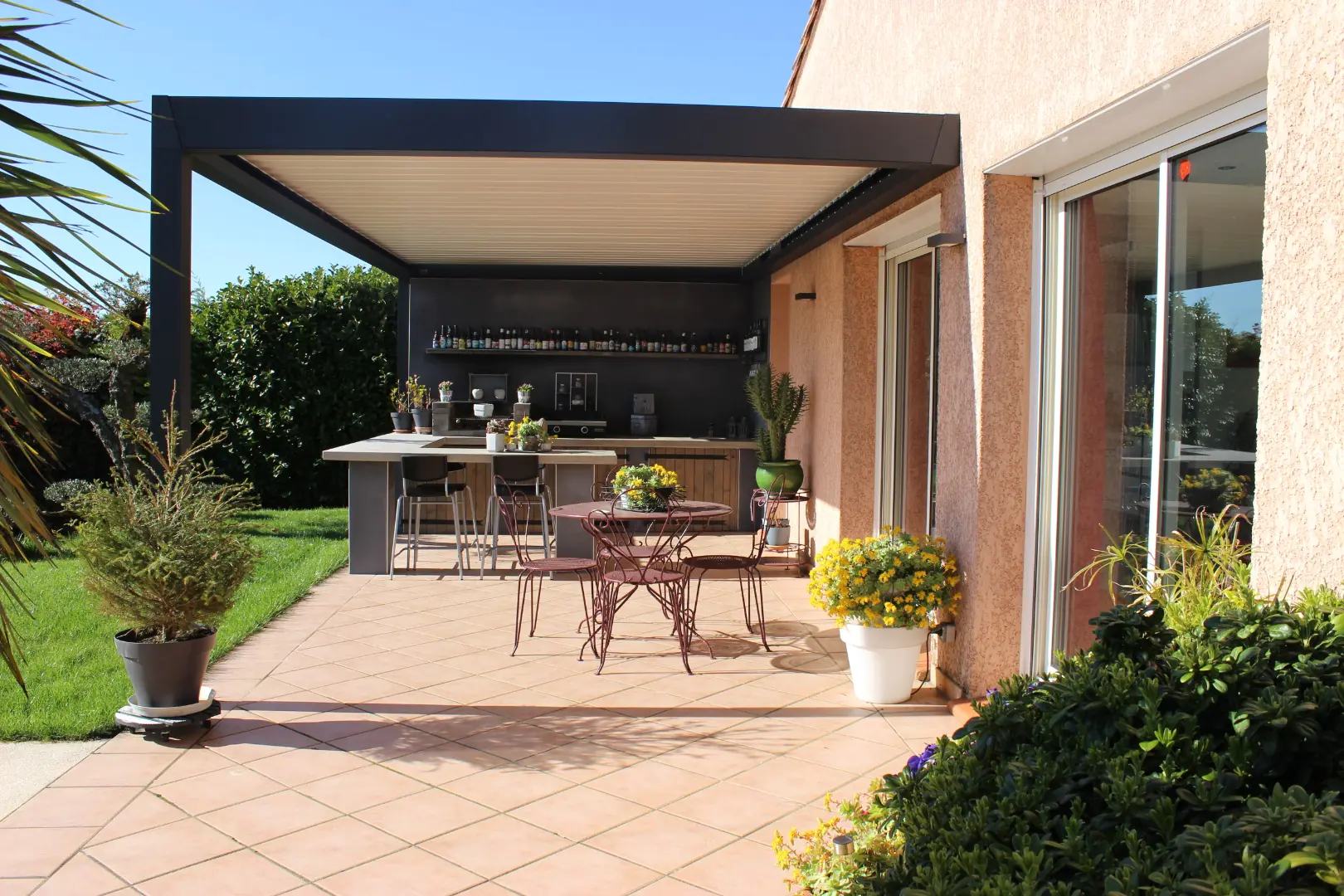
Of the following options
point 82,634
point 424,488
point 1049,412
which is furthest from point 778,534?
point 82,634

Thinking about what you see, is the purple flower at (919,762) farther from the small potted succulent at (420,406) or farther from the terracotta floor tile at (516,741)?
the small potted succulent at (420,406)

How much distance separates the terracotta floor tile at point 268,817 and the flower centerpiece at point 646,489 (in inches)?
107

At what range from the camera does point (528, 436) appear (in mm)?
8867

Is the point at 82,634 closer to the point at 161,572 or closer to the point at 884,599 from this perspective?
the point at 161,572

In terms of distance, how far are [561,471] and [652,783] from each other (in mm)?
5007

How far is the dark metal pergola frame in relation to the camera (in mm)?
4984

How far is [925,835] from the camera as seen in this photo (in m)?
1.79

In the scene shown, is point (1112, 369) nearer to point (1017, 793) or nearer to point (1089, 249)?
point (1089, 249)

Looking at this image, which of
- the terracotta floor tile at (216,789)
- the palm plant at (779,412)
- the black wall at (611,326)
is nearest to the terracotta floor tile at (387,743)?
the terracotta floor tile at (216,789)

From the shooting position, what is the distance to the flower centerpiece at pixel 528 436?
29.0ft

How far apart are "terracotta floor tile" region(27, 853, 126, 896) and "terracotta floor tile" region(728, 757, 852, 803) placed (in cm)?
210

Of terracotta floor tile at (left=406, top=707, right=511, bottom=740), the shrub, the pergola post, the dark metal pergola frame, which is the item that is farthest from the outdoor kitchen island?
terracotta floor tile at (left=406, top=707, right=511, bottom=740)

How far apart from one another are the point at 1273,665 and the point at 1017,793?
546 mm

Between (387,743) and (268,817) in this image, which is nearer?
(268,817)
